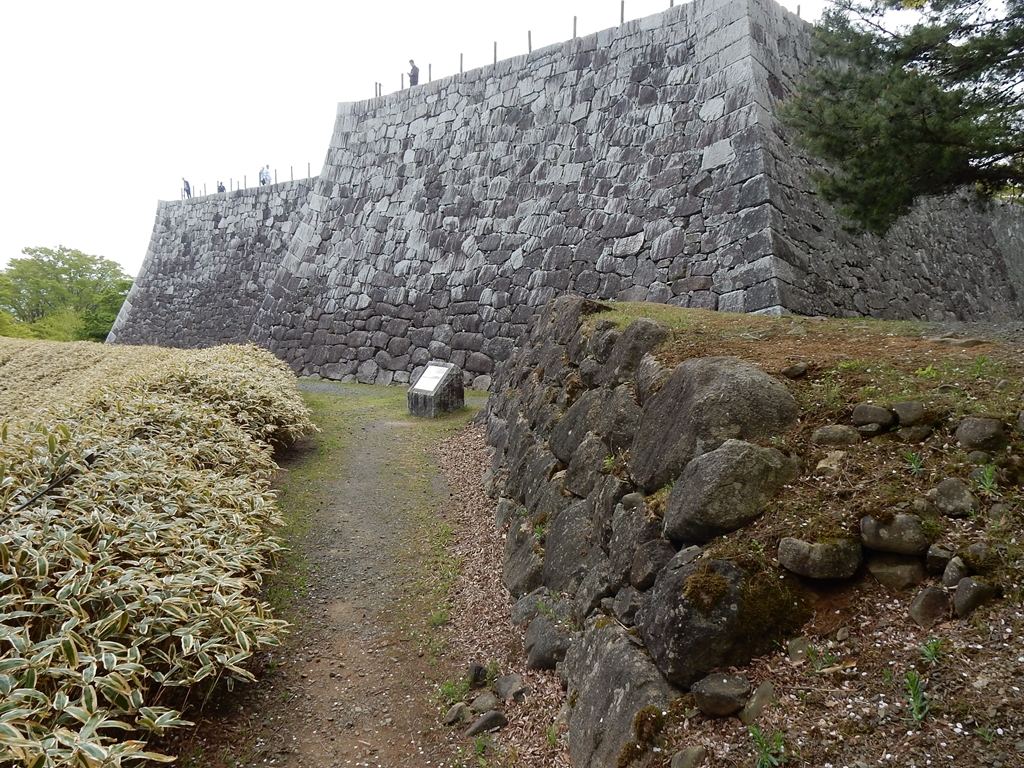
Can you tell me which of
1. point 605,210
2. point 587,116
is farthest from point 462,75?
point 605,210

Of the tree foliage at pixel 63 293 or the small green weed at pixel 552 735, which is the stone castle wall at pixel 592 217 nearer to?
the small green weed at pixel 552 735

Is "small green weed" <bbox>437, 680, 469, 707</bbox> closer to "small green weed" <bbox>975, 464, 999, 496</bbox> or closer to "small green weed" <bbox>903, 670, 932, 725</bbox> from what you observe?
"small green weed" <bbox>903, 670, 932, 725</bbox>

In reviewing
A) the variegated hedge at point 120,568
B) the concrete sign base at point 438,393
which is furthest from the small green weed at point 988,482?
the concrete sign base at point 438,393

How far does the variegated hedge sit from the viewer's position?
9.82 ft

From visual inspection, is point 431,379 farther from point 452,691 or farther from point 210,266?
point 210,266

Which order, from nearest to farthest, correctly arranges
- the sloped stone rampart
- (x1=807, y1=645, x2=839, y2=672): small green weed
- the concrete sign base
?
(x1=807, y1=645, x2=839, y2=672): small green weed < the concrete sign base < the sloped stone rampart

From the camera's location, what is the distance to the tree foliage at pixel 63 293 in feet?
89.0

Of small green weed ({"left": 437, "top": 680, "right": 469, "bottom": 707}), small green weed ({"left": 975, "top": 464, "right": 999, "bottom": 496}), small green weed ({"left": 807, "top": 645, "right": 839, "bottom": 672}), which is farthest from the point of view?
small green weed ({"left": 437, "top": 680, "right": 469, "bottom": 707})

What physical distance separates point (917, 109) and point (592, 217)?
6734 mm

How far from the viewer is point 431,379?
1123 centimetres

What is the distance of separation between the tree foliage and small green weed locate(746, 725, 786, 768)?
102ft

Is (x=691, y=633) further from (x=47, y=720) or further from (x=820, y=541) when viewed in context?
(x=47, y=720)

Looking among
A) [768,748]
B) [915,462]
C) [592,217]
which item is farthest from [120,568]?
[592,217]

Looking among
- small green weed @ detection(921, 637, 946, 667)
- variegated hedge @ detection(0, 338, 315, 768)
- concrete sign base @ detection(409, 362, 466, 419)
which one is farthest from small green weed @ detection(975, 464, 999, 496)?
concrete sign base @ detection(409, 362, 466, 419)
